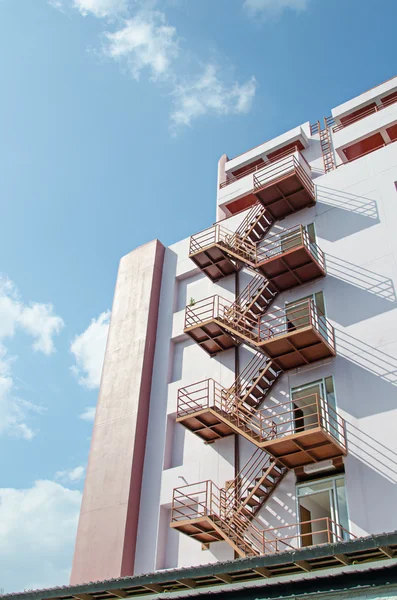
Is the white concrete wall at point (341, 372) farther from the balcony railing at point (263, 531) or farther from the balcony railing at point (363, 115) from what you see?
the balcony railing at point (363, 115)

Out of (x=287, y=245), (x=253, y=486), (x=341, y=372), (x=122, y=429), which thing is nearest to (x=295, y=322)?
(x=341, y=372)

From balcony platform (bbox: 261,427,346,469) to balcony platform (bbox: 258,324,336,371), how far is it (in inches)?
138

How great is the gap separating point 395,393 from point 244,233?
38.5 feet

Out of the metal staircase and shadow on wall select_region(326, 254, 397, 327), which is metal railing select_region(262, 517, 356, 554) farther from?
shadow on wall select_region(326, 254, 397, 327)

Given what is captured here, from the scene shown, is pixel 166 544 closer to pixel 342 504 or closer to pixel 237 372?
pixel 237 372

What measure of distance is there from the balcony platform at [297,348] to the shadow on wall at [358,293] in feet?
5.27

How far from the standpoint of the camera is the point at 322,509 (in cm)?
2164

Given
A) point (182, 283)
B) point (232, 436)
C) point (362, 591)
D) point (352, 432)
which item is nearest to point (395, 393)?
point (352, 432)

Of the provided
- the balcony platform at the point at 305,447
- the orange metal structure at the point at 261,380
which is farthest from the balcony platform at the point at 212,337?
the balcony platform at the point at 305,447

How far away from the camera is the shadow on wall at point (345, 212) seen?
25922mm

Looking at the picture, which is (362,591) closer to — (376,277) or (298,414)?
(298,414)

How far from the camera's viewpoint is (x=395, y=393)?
21.3 meters

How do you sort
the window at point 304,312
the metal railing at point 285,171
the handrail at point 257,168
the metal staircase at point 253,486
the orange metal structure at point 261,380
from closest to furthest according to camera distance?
the orange metal structure at point 261,380 < the metal staircase at point 253,486 < the window at point 304,312 < the metal railing at point 285,171 < the handrail at point 257,168

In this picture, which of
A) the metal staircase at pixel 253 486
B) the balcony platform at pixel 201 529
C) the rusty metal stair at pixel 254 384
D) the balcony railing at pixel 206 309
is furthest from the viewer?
the balcony railing at pixel 206 309
